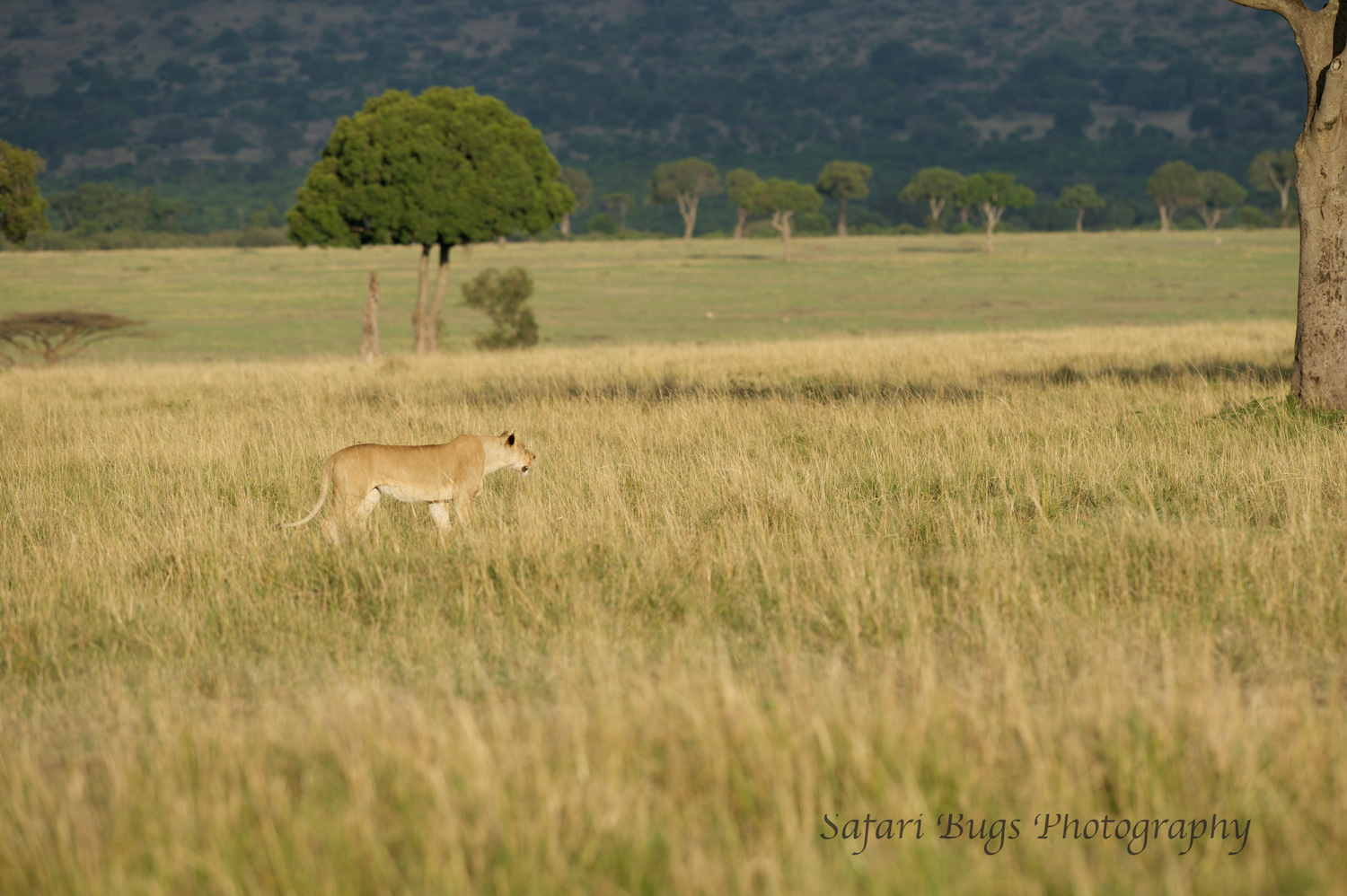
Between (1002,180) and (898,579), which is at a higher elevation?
(1002,180)

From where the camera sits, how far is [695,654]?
4.49 metres

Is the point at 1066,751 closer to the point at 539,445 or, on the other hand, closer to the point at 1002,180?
the point at 539,445

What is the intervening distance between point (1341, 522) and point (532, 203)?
2225 cm

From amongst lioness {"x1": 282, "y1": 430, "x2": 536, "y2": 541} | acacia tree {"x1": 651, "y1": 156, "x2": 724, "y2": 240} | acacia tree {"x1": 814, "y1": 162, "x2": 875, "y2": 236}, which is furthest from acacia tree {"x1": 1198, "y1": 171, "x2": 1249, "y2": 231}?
lioness {"x1": 282, "y1": 430, "x2": 536, "y2": 541}

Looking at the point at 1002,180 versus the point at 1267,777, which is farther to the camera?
the point at 1002,180

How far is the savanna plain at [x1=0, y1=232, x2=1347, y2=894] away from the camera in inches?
120

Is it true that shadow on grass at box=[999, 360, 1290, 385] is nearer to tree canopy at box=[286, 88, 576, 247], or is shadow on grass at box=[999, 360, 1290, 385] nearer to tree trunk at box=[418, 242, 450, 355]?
tree canopy at box=[286, 88, 576, 247]

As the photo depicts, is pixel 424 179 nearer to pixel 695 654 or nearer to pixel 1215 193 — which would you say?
pixel 695 654

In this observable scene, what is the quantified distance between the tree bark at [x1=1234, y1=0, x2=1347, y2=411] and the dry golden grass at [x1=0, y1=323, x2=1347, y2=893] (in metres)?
0.69

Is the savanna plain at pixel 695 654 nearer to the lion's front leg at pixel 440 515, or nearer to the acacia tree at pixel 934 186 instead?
the lion's front leg at pixel 440 515

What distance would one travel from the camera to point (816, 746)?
3533 mm

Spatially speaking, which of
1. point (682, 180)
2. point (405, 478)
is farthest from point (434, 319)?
point (682, 180)

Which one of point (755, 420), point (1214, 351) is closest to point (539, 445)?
point (755, 420)

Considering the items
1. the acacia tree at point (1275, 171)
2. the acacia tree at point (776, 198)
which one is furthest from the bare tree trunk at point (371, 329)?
the acacia tree at point (1275, 171)
